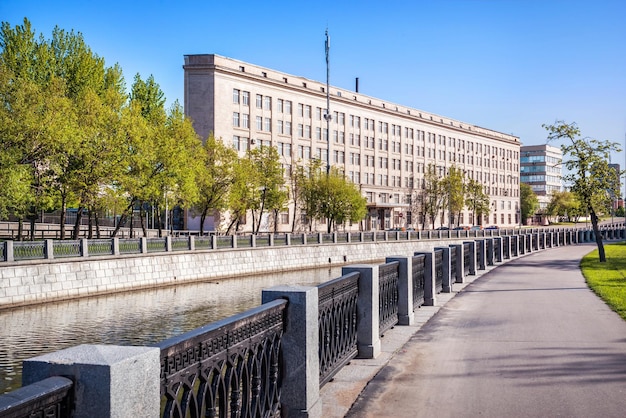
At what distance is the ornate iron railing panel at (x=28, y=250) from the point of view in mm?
25328

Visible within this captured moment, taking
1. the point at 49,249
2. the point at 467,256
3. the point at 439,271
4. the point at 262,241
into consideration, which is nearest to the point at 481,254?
the point at 467,256

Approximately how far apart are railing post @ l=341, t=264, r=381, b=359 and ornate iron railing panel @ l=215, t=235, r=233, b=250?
98.0 feet

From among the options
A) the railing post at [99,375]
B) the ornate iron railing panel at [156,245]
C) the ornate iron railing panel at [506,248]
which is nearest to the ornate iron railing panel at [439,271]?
the railing post at [99,375]

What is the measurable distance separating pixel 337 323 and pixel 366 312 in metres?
1.17

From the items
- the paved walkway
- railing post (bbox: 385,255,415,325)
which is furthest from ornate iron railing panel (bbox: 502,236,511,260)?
railing post (bbox: 385,255,415,325)

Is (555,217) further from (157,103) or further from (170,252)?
(170,252)

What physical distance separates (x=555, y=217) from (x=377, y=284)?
153782 millimetres

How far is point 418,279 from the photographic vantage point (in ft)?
43.4

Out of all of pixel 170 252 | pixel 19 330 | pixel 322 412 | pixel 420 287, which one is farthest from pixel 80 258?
pixel 322 412

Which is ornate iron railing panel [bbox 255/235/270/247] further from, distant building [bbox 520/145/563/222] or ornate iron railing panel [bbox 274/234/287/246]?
distant building [bbox 520/145/563/222]

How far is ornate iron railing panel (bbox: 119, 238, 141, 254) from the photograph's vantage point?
30.8 meters

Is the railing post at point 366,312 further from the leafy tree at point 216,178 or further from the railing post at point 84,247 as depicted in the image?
the leafy tree at point 216,178

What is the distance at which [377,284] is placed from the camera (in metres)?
8.70

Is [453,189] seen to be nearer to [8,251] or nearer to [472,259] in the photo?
[472,259]
